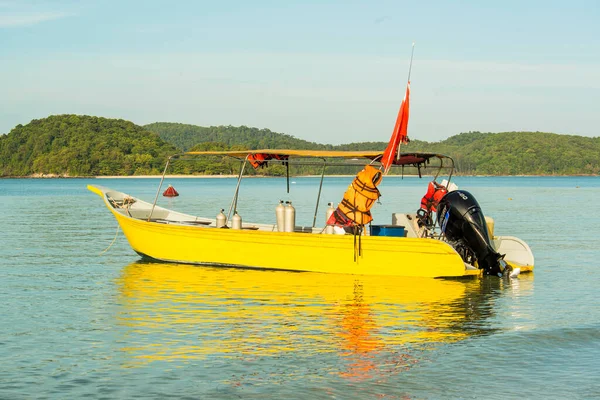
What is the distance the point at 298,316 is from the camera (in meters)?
12.9

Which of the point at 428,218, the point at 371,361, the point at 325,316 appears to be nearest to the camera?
the point at 371,361

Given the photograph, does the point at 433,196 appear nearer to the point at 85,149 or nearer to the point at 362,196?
the point at 362,196

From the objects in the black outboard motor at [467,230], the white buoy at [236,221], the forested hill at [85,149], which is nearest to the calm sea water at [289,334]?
the black outboard motor at [467,230]

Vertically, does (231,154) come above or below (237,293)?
above

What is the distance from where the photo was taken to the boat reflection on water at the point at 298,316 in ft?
34.2

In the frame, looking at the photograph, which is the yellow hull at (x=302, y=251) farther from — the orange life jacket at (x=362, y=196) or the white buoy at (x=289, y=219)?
the white buoy at (x=289, y=219)

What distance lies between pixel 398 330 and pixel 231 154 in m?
7.24

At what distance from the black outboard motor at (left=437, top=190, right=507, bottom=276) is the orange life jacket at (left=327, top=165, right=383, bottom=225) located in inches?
56.5

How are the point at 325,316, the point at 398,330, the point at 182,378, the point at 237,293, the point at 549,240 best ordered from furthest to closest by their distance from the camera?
the point at 549,240 → the point at 237,293 → the point at 325,316 → the point at 398,330 → the point at 182,378

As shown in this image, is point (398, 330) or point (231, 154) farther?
point (231, 154)

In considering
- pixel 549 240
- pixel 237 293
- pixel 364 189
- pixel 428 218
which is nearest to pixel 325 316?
pixel 237 293

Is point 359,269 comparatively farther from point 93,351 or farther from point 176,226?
point 93,351

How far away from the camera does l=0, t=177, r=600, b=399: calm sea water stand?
903 centimetres

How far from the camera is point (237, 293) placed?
15.1m
